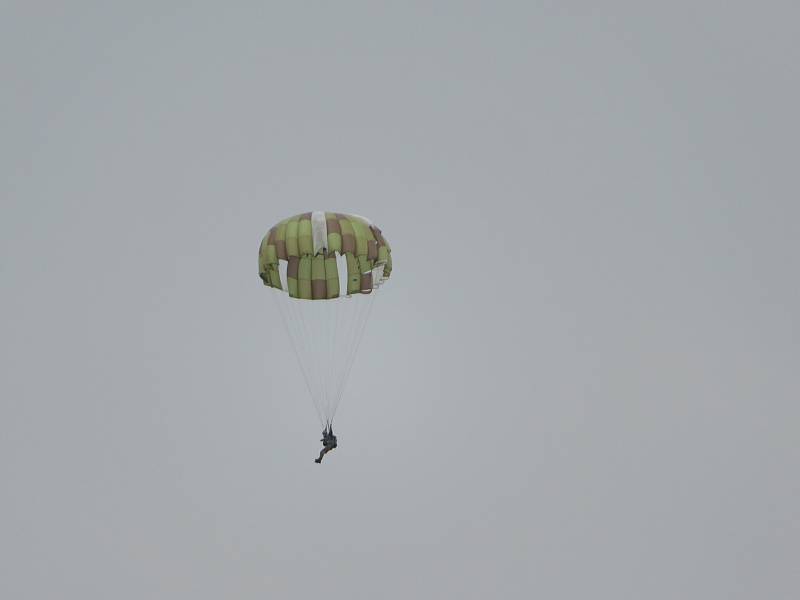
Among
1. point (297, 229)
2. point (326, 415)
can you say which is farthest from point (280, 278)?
point (326, 415)

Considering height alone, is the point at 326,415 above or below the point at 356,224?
below

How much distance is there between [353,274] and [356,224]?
8.17 ft

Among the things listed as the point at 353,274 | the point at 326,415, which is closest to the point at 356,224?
the point at 353,274

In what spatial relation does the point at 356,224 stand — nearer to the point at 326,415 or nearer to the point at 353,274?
the point at 353,274

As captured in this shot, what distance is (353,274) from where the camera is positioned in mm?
52500

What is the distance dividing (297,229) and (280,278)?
2.60 meters

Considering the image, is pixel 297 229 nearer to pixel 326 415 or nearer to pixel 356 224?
pixel 356 224

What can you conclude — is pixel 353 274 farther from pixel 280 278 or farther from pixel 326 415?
pixel 326 415

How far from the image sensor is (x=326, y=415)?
52.2m

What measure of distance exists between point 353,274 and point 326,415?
696 centimetres

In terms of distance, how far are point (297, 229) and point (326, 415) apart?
29.8 ft

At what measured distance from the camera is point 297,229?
51969mm

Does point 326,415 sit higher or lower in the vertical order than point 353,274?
lower

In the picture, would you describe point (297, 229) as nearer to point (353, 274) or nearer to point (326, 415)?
point (353, 274)
